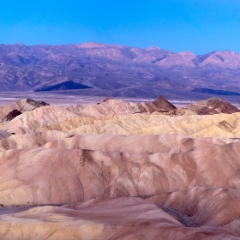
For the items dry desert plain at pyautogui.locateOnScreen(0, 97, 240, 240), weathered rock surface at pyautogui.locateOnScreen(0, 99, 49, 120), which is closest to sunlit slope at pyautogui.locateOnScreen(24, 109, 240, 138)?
dry desert plain at pyautogui.locateOnScreen(0, 97, 240, 240)

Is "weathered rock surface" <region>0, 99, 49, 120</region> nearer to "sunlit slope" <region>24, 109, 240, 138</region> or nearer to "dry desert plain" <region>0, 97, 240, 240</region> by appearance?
"sunlit slope" <region>24, 109, 240, 138</region>

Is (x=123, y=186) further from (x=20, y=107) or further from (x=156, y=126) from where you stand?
(x=20, y=107)

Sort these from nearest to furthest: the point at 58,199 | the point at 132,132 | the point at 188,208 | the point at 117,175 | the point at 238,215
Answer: the point at 238,215, the point at 188,208, the point at 58,199, the point at 117,175, the point at 132,132

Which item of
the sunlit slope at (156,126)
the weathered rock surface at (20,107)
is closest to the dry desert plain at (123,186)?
the sunlit slope at (156,126)

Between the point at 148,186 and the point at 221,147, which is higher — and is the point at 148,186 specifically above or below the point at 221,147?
below

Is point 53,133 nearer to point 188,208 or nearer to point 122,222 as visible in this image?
point 188,208

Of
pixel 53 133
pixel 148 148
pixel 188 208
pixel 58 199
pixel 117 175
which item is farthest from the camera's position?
pixel 53 133

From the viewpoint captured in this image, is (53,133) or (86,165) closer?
(86,165)

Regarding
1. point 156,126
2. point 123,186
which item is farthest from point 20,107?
point 123,186

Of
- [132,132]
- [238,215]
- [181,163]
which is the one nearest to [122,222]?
[238,215]
